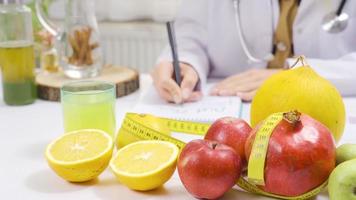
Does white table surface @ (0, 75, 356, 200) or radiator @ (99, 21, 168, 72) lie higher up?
white table surface @ (0, 75, 356, 200)

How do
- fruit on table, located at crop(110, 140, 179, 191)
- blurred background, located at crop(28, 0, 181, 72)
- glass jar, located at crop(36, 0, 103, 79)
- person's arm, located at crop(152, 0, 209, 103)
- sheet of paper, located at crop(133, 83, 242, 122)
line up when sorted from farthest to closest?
blurred background, located at crop(28, 0, 181, 72) < glass jar, located at crop(36, 0, 103, 79) < person's arm, located at crop(152, 0, 209, 103) < sheet of paper, located at crop(133, 83, 242, 122) < fruit on table, located at crop(110, 140, 179, 191)

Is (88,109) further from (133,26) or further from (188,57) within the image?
(133,26)

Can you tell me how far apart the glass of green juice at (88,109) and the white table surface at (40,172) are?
0.08 metres

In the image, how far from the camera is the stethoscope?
135cm

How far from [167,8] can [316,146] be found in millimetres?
1704

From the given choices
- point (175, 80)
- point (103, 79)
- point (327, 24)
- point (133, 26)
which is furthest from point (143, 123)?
point (133, 26)

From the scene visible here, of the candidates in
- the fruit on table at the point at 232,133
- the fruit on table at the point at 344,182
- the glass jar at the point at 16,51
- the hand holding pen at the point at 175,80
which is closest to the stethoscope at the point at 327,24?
the hand holding pen at the point at 175,80

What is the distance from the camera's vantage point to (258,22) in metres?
1.43

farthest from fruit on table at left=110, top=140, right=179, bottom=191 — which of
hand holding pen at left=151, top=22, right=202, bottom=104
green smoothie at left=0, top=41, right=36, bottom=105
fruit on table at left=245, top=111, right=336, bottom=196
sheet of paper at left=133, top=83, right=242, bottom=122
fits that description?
green smoothie at left=0, top=41, right=36, bottom=105

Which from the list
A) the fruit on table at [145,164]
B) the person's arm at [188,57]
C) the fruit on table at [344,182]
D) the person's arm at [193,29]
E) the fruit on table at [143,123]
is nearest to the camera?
the fruit on table at [344,182]

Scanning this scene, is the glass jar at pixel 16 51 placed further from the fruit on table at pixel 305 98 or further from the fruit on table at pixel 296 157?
the fruit on table at pixel 296 157

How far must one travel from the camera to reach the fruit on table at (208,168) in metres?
0.67

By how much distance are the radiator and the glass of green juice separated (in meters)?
1.37

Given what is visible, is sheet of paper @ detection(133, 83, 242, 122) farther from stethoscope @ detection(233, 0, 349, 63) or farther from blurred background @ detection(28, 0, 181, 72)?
blurred background @ detection(28, 0, 181, 72)
